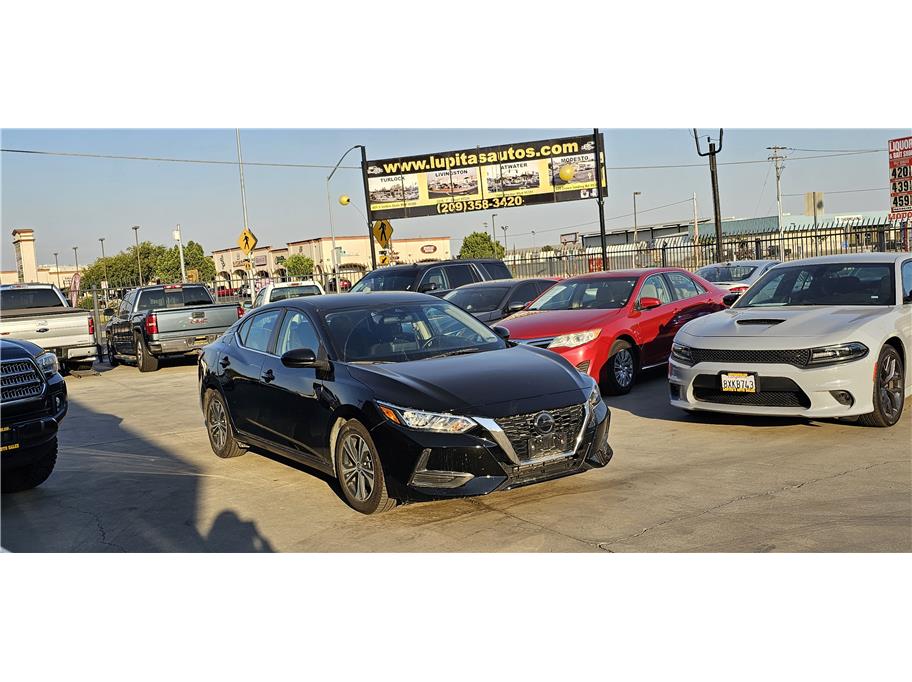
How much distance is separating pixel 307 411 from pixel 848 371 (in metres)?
4.57

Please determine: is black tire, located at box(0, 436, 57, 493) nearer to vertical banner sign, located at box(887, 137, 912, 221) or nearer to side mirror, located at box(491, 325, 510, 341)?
side mirror, located at box(491, 325, 510, 341)

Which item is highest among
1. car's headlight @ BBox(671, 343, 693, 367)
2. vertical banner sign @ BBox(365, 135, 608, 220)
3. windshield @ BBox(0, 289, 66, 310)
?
vertical banner sign @ BBox(365, 135, 608, 220)

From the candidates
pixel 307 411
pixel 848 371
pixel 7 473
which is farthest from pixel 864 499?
pixel 7 473

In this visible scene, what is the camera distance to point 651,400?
10328 millimetres

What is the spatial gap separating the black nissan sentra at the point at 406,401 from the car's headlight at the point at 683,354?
2195 millimetres

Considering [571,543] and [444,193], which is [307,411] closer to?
[571,543]

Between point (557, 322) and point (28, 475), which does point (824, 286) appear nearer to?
point (557, 322)

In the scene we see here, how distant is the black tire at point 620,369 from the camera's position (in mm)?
10617

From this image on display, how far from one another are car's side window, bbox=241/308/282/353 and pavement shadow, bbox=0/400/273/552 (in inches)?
48.7

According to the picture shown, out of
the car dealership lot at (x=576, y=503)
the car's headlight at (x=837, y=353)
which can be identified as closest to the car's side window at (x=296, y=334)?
the car dealership lot at (x=576, y=503)

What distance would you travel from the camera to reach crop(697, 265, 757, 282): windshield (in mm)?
19406

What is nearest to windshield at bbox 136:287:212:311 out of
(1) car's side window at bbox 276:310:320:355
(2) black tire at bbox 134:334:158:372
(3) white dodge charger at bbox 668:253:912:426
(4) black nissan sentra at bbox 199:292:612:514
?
(2) black tire at bbox 134:334:158:372

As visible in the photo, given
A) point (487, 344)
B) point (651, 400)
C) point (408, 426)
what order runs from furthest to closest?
Result: point (651, 400), point (487, 344), point (408, 426)

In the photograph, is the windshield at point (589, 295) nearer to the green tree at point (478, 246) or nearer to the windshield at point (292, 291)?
the windshield at point (292, 291)
